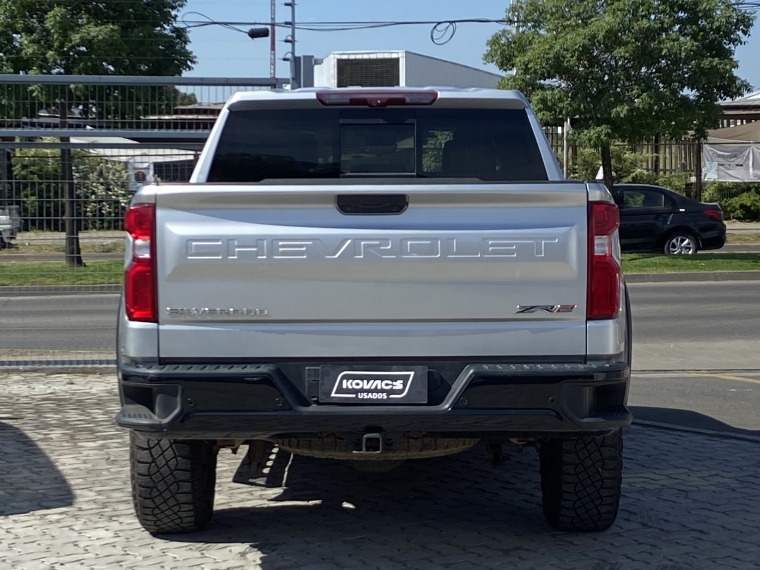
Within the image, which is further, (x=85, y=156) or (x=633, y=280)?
(x=633, y=280)

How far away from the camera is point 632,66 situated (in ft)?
71.3

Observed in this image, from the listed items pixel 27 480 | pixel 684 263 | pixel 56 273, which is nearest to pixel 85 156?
pixel 56 273

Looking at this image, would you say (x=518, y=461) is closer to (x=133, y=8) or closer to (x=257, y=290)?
(x=257, y=290)

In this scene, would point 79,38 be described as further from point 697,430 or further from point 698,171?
point 697,430

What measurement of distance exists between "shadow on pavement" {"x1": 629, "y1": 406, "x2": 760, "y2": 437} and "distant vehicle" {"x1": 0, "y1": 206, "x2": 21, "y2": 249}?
7.66 m

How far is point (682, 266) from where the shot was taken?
20.4 metres

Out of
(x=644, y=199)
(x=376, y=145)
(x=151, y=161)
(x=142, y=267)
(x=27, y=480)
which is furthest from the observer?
(x=644, y=199)

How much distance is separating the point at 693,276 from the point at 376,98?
605 inches

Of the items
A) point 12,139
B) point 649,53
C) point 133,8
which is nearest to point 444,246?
point 12,139

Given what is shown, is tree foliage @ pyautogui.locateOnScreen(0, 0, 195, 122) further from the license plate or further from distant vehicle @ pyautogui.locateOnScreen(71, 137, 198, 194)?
the license plate

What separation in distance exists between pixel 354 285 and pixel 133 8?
2347 centimetres

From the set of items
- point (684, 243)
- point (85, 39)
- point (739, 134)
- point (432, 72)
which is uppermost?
point (432, 72)

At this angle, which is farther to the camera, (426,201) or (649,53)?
(649,53)

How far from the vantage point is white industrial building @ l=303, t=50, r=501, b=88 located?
53.9 meters
